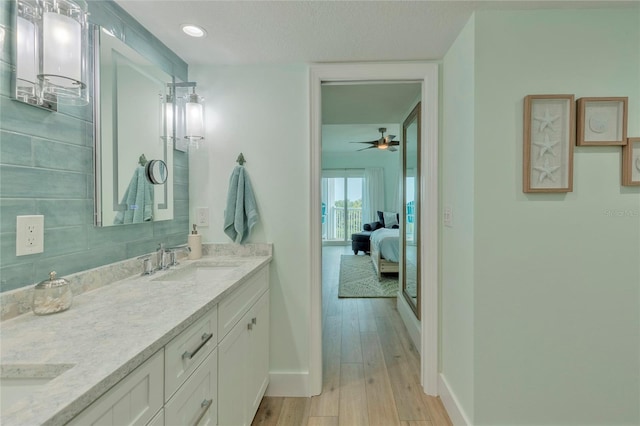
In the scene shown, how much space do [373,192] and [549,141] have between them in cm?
694

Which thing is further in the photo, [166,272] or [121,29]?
[166,272]

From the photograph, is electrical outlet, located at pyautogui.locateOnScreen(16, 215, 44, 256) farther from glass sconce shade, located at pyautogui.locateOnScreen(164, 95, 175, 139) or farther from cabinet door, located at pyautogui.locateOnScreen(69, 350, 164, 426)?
glass sconce shade, located at pyautogui.locateOnScreen(164, 95, 175, 139)

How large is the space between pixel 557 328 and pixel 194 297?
1.75m

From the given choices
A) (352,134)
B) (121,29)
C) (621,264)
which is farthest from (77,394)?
(352,134)

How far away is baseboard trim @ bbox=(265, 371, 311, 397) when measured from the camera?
6.74ft

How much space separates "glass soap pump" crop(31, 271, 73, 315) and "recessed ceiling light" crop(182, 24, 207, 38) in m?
1.37

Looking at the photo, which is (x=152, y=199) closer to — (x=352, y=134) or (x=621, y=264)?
(x=621, y=264)

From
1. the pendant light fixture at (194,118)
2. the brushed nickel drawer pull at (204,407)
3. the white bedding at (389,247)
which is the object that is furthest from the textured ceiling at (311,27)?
the white bedding at (389,247)

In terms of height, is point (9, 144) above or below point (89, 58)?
below

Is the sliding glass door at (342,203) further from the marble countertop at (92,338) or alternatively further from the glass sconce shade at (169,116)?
the marble countertop at (92,338)

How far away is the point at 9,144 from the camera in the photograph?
3.25ft

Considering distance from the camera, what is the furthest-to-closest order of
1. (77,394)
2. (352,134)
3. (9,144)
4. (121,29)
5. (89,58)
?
(352,134), (121,29), (89,58), (9,144), (77,394)

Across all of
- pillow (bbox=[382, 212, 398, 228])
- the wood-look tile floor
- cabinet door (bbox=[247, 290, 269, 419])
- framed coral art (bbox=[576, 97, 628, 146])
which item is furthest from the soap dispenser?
pillow (bbox=[382, 212, 398, 228])

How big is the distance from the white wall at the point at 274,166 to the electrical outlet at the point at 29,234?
3.51ft
